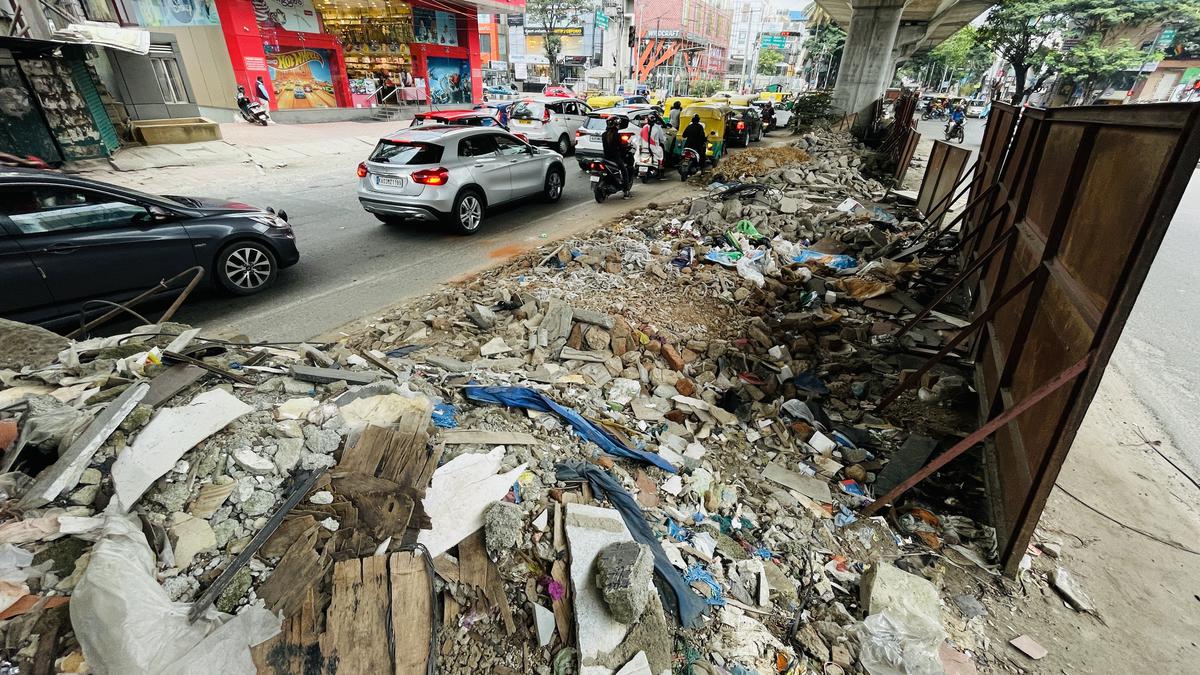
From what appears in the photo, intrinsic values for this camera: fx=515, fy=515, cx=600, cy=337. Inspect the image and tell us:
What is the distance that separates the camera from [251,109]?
22922 mm

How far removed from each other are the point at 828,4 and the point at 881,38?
244 inches

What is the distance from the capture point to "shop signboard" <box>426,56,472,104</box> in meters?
30.9

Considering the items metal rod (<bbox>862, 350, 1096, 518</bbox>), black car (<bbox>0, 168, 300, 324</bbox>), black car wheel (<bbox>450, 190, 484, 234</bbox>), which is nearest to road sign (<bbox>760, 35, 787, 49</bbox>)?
black car wheel (<bbox>450, 190, 484, 234</bbox>)

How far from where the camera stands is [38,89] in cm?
1326

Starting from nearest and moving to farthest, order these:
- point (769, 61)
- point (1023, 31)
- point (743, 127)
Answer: point (743, 127) → point (1023, 31) → point (769, 61)

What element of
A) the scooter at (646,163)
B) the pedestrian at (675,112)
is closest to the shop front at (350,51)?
the pedestrian at (675,112)

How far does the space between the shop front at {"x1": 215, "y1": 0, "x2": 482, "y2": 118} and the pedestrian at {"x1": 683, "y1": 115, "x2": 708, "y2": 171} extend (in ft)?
66.1

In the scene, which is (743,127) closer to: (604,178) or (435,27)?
(604,178)

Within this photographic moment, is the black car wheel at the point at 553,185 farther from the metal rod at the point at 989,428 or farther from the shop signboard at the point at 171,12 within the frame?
the shop signboard at the point at 171,12

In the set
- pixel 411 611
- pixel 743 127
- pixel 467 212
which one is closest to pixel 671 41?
pixel 743 127

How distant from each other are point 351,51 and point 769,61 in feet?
297

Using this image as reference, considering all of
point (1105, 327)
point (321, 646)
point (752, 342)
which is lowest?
point (752, 342)

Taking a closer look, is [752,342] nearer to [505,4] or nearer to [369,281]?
[369,281]

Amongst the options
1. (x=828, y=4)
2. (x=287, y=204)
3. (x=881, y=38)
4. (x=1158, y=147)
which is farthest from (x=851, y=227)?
(x=828, y=4)
